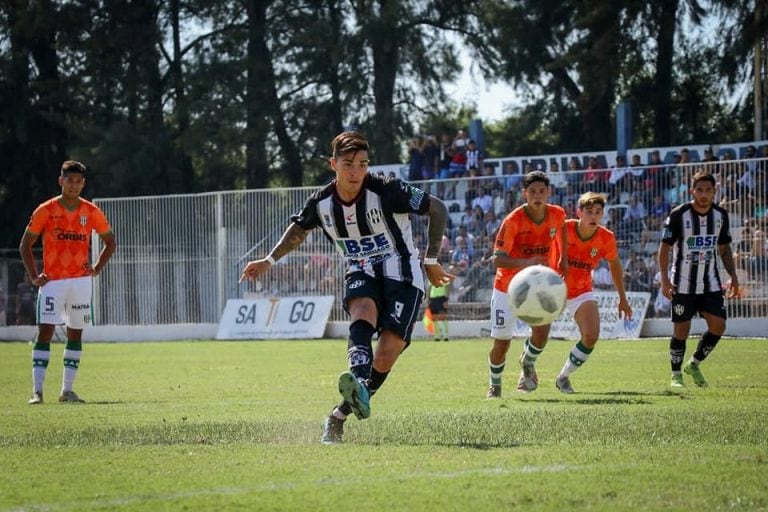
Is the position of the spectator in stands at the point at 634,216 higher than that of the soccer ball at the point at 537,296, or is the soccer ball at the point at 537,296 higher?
the spectator in stands at the point at 634,216

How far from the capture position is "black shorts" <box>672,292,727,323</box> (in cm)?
1347

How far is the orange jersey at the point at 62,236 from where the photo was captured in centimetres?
1360

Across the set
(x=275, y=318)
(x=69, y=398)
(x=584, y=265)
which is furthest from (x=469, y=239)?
(x=69, y=398)

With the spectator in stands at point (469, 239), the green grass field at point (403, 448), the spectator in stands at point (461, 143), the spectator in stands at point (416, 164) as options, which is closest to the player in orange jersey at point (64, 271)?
the green grass field at point (403, 448)

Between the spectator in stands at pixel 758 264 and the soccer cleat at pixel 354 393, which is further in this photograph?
the spectator in stands at pixel 758 264

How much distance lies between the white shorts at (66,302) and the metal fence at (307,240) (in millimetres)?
14568

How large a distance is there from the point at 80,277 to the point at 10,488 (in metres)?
7.34

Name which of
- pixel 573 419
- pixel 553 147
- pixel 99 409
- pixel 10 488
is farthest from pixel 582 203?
pixel 553 147

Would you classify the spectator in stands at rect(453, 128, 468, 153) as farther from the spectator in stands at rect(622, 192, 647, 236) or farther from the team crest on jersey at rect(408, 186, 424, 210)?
the team crest on jersey at rect(408, 186, 424, 210)

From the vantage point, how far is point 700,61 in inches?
1455

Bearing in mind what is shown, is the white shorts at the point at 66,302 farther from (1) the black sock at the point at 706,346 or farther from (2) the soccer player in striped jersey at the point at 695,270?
(1) the black sock at the point at 706,346

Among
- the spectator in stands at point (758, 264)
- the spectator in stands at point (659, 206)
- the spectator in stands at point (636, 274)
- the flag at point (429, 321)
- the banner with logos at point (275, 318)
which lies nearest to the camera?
the spectator in stands at point (758, 264)

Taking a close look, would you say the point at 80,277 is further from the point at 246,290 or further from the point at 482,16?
the point at 482,16

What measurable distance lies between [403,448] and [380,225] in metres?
1.64
